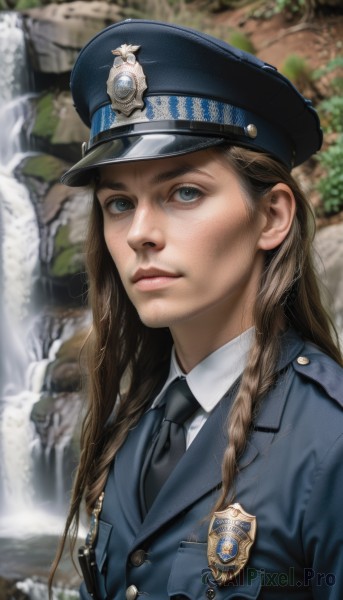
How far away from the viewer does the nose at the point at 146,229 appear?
57.1 inches

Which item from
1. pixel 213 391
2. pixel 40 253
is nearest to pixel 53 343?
pixel 40 253

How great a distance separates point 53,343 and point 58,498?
4.44 feet

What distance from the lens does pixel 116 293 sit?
1.83 metres

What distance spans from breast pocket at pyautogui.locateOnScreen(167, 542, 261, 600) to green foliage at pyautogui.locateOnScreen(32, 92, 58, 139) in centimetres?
633

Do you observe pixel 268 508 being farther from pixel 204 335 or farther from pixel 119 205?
pixel 119 205

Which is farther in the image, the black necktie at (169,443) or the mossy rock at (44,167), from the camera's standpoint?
the mossy rock at (44,167)

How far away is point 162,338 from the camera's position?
193 cm

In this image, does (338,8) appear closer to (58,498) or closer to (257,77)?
(58,498)

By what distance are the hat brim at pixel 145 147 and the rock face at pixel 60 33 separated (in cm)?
645

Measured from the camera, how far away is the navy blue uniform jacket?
4.38ft

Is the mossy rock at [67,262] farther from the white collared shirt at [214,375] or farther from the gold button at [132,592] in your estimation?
the gold button at [132,592]

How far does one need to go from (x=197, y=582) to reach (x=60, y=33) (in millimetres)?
7133

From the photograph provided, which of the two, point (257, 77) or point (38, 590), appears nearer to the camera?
point (257, 77)

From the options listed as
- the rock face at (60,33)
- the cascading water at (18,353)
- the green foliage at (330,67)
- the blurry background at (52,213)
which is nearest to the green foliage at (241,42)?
the blurry background at (52,213)
